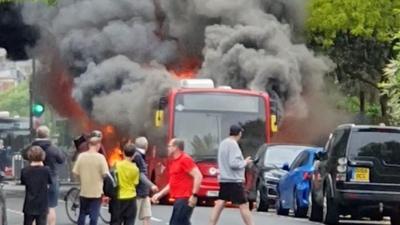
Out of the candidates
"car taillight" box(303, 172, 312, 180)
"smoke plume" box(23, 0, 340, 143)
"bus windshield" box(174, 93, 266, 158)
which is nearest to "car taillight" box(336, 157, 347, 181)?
"car taillight" box(303, 172, 312, 180)

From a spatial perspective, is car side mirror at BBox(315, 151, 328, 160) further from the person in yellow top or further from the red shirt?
the red shirt

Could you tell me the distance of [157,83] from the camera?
124 ft

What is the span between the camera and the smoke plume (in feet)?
129

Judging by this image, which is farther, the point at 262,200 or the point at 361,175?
the point at 262,200

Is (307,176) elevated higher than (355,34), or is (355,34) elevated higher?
(355,34)

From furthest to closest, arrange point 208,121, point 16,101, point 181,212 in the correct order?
point 16,101
point 208,121
point 181,212

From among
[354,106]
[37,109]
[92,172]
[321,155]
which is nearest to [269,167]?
[321,155]

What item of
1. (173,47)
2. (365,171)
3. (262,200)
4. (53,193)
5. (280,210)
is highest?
(173,47)

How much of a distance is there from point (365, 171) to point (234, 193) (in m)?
4.39

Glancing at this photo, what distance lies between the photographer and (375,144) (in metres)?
22.7

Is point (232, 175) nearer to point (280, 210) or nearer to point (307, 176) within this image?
point (307, 176)

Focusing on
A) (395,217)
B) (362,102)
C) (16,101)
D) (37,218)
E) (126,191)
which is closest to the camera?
(37,218)

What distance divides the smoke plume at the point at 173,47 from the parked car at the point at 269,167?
25.1ft

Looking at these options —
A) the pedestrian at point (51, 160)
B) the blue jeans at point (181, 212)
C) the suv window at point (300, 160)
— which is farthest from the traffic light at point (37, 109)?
the blue jeans at point (181, 212)
